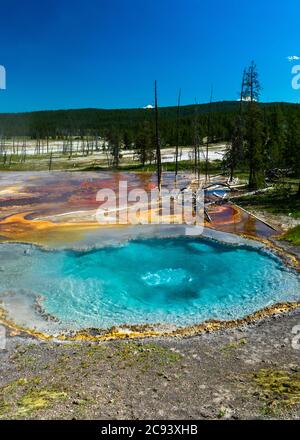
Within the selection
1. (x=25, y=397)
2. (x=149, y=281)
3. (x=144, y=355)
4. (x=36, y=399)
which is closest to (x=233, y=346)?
(x=144, y=355)

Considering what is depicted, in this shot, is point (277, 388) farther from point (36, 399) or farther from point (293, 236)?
point (293, 236)

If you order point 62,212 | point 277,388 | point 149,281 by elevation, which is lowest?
point 277,388

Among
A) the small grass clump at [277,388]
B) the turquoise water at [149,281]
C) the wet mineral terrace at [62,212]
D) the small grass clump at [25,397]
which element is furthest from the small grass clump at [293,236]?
the small grass clump at [25,397]

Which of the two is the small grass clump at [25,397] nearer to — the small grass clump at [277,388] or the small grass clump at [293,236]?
the small grass clump at [277,388]

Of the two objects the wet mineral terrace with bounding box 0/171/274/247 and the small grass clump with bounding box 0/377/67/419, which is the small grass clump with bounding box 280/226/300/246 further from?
the small grass clump with bounding box 0/377/67/419

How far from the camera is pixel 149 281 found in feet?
59.3

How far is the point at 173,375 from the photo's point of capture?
410 inches

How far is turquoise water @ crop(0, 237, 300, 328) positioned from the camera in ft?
48.6

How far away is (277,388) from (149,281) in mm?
9154

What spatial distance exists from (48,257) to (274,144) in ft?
132

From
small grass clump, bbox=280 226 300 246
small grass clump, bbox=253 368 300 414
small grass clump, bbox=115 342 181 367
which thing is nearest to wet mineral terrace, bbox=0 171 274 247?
small grass clump, bbox=280 226 300 246

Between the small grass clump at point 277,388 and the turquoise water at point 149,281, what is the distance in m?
3.94

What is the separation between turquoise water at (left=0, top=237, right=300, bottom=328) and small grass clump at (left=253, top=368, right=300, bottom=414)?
3.94m
